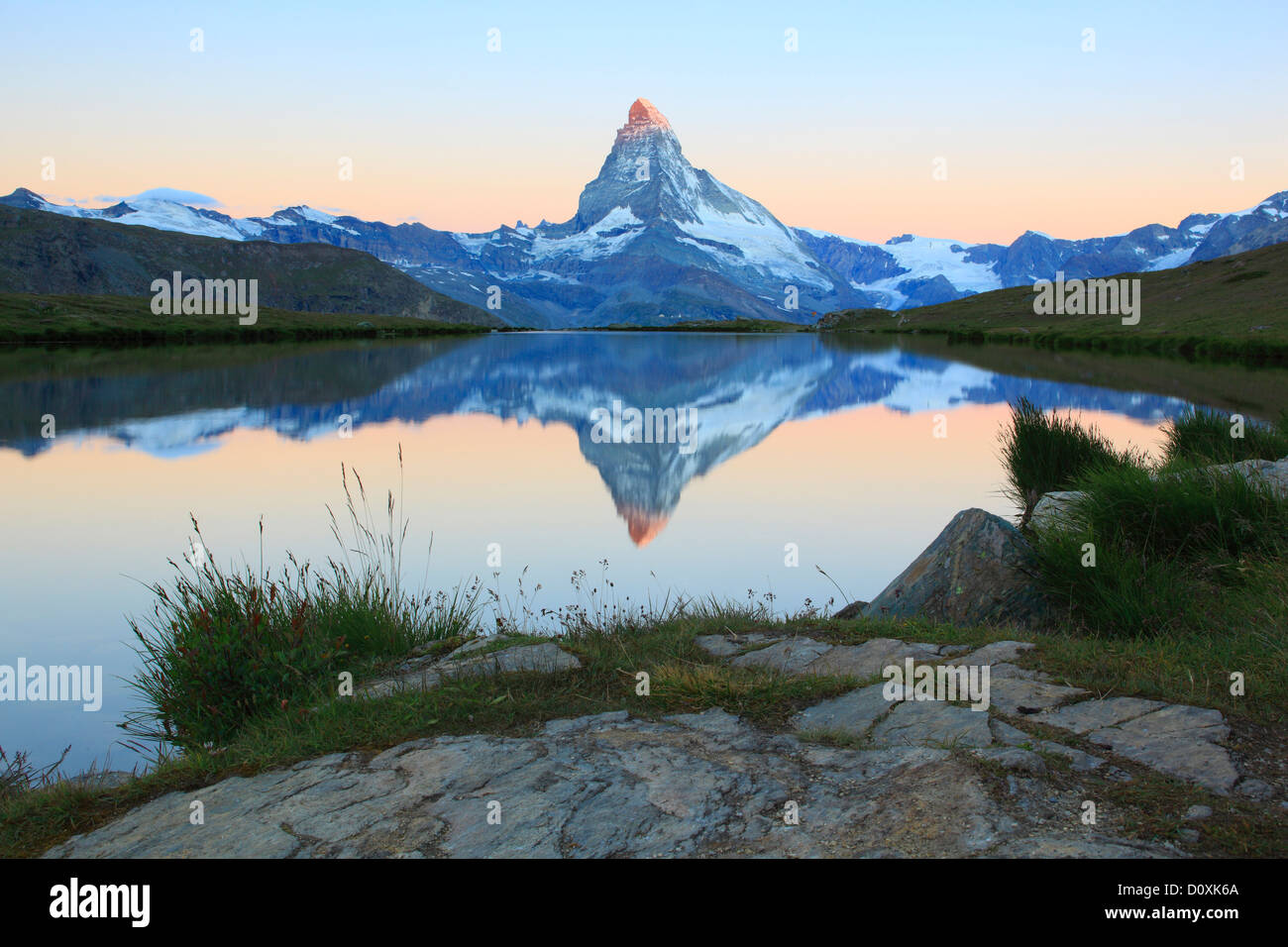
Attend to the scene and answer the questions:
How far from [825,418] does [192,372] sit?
4057cm

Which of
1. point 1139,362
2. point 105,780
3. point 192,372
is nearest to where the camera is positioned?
point 105,780

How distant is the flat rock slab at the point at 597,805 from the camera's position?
430 centimetres

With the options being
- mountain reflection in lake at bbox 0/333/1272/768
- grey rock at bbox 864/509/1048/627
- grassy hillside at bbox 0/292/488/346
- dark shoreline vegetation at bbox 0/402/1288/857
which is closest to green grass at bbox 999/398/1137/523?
mountain reflection in lake at bbox 0/333/1272/768

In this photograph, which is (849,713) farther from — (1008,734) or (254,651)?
(254,651)

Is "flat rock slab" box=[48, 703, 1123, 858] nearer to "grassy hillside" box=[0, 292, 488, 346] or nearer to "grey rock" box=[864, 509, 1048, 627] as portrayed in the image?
"grey rock" box=[864, 509, 1048, 627]

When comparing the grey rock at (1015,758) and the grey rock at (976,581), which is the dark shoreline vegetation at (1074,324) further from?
the grey rock at (1015,758)

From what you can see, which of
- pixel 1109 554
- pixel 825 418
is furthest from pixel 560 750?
pixel 825 418

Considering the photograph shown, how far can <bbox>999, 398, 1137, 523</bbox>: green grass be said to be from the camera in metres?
15.1

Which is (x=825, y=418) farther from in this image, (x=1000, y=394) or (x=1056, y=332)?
(x=1056, y=332)

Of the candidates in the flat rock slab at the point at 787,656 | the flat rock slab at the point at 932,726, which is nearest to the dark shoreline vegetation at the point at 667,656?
the flat rock slab at the point at 787,656

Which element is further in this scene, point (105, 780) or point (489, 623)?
point (489, 623)
